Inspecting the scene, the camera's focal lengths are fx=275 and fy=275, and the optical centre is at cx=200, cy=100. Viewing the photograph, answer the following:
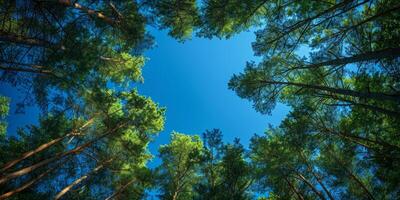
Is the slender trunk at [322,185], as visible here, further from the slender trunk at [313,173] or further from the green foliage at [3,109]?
the green foliage at [3,109]

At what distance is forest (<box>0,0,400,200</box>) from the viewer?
9.29m

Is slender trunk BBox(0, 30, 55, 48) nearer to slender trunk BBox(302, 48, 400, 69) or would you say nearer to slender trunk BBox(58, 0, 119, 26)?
slender trunk BBox(58, 0, 119, 26)

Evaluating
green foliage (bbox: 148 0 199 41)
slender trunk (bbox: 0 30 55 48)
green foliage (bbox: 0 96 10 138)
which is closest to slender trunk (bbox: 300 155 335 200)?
green foliage (bbox: 148 0 199 41)

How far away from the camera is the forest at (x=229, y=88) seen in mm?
9289

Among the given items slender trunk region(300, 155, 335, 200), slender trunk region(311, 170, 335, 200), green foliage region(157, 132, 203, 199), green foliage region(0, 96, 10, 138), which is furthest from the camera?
green foliage region(0, 96, 10, 138)

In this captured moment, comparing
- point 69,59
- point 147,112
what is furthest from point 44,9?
point 147,112

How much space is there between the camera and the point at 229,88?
42.3 feet

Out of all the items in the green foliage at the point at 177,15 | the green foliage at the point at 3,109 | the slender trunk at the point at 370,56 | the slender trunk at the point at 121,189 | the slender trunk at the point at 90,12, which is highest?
the green foliage at the point at 3,109

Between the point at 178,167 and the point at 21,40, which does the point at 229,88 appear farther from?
the point at 21,40

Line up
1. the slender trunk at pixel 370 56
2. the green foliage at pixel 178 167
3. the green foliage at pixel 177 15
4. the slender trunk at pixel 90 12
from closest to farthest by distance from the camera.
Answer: the slender trunk at pixel 370 56 < the slender trunk at pixel 90 12 < the green foliage at pixel 177 15 < the green foliage at pixel 178 167

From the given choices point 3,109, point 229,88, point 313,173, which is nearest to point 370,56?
point 229,88

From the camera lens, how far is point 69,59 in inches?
395

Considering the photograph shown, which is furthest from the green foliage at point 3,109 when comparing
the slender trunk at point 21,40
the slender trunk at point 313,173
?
the slender trunk at point 313,173

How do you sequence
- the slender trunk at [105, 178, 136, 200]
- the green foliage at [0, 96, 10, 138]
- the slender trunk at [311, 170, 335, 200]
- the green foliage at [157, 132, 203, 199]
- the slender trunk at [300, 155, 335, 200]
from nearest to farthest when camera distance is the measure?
the slender trunk at [311, 170, 335, 200]
the slender trunk at [300, 155, 335, 200]
the slender trunk at [105, 178, 136, 200]
the green foliage at [157, 132, 203, 199]
the green foliage at [0, 96, 10, 138]
